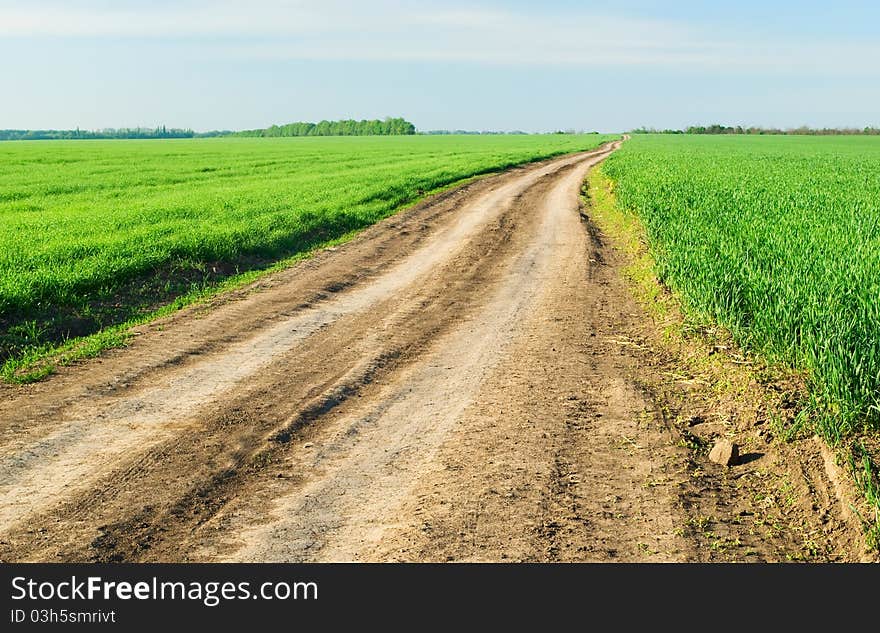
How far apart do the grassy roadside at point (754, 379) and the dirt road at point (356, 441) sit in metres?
0.57

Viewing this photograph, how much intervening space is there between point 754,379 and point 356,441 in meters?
4.05

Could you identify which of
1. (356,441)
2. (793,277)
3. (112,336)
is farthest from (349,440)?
(793,277)

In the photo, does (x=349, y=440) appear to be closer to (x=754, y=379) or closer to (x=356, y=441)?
(x=356, y=441)

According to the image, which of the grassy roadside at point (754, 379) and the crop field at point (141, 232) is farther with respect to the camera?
the crop field at point (141, 232)

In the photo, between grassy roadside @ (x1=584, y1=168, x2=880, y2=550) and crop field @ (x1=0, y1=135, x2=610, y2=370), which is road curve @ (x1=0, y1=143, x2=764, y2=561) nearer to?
grassy roadside @ (x1=584, y1=168, x2=880, y2=550)

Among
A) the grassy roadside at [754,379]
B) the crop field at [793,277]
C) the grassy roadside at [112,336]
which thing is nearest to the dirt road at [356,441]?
the grassy roadside at [112,336]

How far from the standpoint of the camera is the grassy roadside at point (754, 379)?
5.69m

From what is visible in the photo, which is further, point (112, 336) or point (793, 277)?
point (112, 336)

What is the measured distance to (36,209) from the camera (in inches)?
926

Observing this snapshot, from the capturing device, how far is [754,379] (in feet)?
26.3

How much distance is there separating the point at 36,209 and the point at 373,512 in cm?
2167

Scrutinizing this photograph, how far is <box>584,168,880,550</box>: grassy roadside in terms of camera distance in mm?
5688

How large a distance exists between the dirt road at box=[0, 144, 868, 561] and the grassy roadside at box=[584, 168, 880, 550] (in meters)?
0.57

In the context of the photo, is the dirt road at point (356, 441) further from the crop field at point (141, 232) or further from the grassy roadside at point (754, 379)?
the crop field at point (141, 232)
